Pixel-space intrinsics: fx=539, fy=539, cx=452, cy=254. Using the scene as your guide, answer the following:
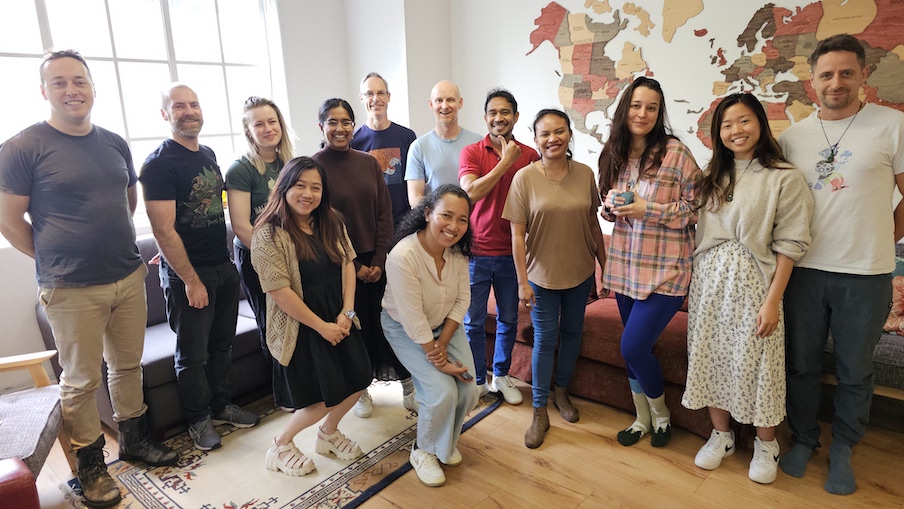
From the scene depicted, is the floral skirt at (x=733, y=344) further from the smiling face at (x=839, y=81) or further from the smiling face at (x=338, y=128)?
the smiling face at (x=338, y=128)

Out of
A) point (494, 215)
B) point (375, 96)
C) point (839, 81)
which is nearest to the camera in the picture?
point (839, 81)

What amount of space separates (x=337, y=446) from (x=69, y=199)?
4.53ft

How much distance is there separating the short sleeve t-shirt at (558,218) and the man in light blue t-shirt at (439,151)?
0.41 m

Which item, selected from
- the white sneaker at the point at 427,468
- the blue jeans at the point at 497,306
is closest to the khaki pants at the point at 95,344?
the white sneaker at the point at 427,468

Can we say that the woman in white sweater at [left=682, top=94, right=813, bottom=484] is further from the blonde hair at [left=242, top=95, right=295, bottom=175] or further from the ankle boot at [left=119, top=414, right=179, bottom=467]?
the ankle boot at [left=119, top=414, right=179, bottom=467]

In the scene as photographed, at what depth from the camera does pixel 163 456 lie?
227 cm

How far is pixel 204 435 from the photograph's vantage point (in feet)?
7.84

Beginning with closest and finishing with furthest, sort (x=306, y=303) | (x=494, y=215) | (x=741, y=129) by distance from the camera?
(x=741, y=129) < (x=306, y=303) < (x=494, y=215)

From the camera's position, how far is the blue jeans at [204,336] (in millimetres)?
2264

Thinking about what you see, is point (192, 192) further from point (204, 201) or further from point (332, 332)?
point (332, 332)

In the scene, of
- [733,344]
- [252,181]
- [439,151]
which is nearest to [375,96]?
[439,151]

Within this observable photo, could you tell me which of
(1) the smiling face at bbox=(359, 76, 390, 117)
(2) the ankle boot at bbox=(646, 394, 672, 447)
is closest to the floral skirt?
(2) the ankle boot at bbox=(646, 394, 672, 447)

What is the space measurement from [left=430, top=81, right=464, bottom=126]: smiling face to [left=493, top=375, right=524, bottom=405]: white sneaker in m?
1.30

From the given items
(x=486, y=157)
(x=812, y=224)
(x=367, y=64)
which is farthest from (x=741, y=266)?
(x=367, y=64)
